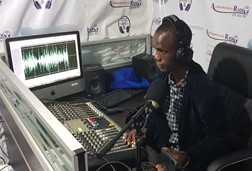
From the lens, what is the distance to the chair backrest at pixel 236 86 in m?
1.31

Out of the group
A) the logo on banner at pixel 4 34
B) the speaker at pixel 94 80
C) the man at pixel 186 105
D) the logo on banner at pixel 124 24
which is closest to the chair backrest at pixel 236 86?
the man at pixel 186 105

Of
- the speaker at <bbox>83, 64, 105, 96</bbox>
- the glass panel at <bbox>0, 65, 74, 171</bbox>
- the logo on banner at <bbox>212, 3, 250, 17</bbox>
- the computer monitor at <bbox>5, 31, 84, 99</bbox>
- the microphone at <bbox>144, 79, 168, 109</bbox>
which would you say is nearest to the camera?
the glass panel at <bbox>0, 65, 74, 171</bbox>

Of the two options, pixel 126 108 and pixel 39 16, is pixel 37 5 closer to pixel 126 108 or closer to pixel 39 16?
pixel 39 16

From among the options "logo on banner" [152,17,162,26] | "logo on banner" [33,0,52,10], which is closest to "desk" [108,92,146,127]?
"logo on banner" [152,17,162,26]

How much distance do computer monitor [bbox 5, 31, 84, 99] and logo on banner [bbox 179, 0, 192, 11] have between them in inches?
32.4

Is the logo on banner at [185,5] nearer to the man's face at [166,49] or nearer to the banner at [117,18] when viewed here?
the banner at [117,18]

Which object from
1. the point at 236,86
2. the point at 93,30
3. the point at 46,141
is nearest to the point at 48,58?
the point at 93,30

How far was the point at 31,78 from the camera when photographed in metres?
1.62

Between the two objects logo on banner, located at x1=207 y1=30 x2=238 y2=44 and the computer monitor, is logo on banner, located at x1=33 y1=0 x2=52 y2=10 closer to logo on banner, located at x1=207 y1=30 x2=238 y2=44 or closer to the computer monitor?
the computer monitor

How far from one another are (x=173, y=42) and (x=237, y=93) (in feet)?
1.43

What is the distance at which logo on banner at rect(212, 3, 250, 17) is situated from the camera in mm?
1669

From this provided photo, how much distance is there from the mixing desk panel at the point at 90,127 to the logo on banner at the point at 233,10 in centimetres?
96

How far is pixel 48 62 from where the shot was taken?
5.51 ft

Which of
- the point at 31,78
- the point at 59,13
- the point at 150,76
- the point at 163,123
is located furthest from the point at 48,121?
the point at 59,13
